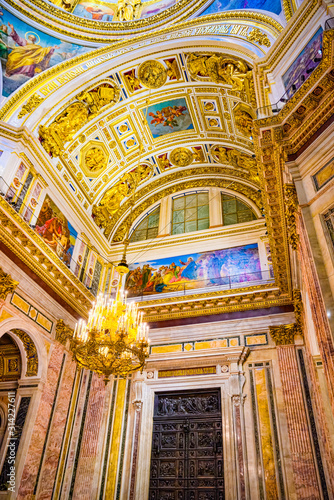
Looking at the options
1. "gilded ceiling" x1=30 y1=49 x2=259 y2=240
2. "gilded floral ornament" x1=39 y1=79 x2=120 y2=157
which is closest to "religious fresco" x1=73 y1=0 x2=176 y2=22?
"gilded ceiling" x1=30 y1=49 x2=259 y2=240

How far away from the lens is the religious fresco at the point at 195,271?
10.2m

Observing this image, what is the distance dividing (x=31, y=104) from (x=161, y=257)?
5.38m

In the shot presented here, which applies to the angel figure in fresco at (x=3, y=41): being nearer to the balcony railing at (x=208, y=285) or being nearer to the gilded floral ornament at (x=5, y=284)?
the gilded floral ornament at (x=5, y=284)

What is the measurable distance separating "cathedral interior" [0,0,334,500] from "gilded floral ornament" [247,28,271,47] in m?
0.05

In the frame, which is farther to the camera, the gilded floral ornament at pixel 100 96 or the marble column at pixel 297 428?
the gilded floral ornament at pixel 100 96

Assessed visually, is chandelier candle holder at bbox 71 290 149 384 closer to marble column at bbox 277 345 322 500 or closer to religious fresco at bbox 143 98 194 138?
marble column at bbox 277 345 322 500

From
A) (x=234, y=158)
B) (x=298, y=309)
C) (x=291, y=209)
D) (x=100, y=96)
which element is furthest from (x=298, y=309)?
(x=100, y=96)

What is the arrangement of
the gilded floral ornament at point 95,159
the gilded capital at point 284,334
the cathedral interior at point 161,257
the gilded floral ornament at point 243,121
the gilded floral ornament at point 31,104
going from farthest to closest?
the gilded floral ornament at point 95,159, the gilded floral ornament at point 243,121, the gilded floral ornament at point 31,104, the gilded capital at point 284,334, the cathedral interior at point 161,257

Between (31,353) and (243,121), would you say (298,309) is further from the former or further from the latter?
(31,353)

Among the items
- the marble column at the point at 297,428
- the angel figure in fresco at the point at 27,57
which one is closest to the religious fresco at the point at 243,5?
the angel figure in fresco at the point at 27,57

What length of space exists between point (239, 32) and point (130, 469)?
987 cm

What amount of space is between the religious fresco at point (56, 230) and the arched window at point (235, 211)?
4594 mm

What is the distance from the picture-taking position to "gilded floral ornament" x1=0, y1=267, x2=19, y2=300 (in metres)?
7.35

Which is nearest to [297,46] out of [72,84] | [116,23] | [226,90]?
[226,90]
